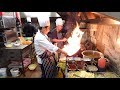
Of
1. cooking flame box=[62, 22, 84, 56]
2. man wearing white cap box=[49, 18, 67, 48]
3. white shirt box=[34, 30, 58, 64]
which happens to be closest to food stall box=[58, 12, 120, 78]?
cooking flame box=[62, 22, 84, 56]

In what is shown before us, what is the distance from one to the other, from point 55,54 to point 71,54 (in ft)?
1.81

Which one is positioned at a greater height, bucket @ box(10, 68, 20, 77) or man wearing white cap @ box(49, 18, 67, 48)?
man wearing white cap @ box(49, 18, 67, 48)

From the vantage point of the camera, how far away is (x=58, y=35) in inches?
164

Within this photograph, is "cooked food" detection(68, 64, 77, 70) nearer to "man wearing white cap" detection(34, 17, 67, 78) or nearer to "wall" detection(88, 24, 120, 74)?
"man wearing white cap" detection(34, 17, 67, 78)

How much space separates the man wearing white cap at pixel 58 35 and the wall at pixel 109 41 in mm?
716

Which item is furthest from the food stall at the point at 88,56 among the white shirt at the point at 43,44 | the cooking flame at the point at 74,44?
the white shirt at the point at 43,44

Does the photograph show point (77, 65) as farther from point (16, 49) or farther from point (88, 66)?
point (16, 49)

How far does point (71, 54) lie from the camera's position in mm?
3250

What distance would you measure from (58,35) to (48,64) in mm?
985

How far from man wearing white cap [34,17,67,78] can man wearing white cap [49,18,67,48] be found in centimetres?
45

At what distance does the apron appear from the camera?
3355 mm

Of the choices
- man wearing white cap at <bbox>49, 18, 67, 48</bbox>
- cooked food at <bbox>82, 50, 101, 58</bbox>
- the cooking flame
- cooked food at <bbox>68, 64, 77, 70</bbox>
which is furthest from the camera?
man wearing white cap at <bbox>49, 18, 67, 48</bbox>
